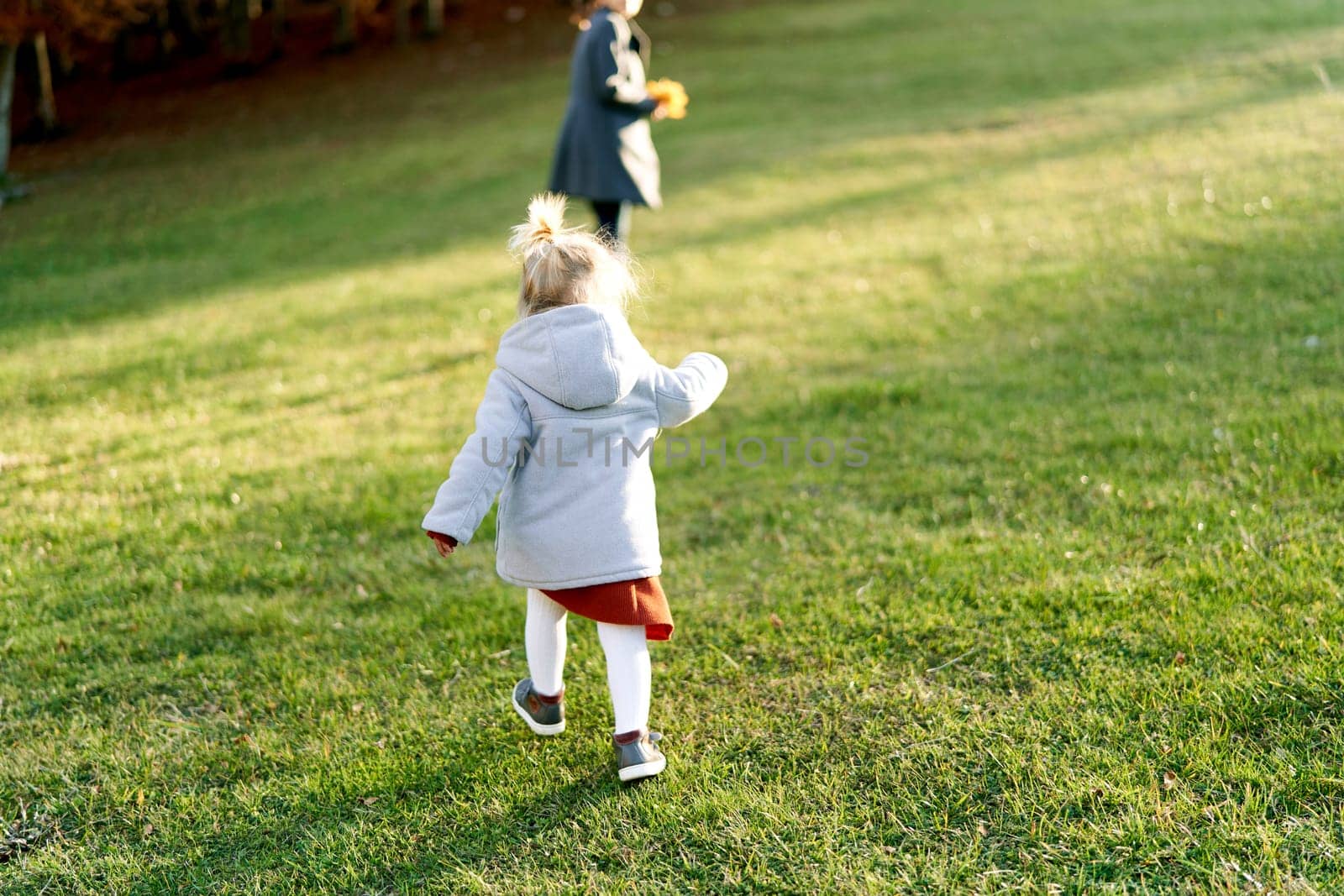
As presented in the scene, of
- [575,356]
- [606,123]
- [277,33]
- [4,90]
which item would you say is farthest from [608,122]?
[277,33]

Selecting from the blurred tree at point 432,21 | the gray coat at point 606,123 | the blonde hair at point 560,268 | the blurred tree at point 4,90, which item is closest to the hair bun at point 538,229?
the blonde hair at point 560,268

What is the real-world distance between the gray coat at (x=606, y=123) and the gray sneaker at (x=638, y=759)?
482 centimetres

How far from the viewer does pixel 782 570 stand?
4.52 m

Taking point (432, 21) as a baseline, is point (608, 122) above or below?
below

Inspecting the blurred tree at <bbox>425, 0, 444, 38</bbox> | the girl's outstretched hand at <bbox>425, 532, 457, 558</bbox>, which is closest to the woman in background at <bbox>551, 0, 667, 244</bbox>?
the girl's outstretched hand at <bbox>425, 532, 457, 558</bbox>

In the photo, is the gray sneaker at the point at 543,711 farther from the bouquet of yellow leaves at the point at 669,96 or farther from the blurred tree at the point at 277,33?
the blurred tree at the point at 277,33

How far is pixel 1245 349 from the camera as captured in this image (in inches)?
236

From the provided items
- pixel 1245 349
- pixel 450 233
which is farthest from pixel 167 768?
pixel 450 233

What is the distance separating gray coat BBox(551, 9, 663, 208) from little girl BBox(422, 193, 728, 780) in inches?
167

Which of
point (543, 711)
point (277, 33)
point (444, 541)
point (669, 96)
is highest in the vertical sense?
point (277, 33)

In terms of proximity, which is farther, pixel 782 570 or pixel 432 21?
pixel 432 21

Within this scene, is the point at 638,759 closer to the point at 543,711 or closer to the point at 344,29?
the point at 543,711

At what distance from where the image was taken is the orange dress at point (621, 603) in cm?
313

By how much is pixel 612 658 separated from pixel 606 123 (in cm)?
497
